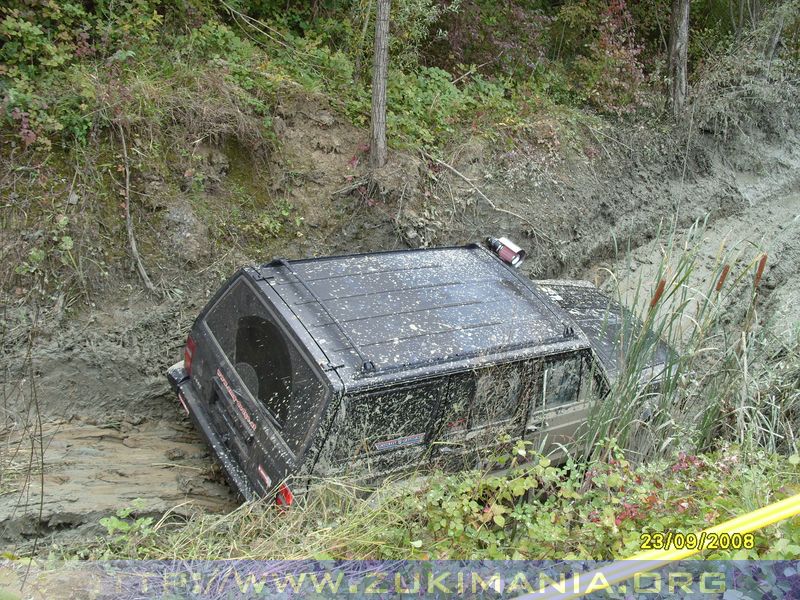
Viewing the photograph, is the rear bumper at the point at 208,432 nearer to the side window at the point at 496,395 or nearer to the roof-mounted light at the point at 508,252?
the side window at the point at 496,395

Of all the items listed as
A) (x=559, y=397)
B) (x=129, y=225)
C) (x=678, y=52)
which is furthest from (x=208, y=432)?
(x=678, y=52)

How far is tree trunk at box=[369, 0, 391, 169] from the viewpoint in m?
7.64

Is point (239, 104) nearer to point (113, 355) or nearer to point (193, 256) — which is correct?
point (193, 256)

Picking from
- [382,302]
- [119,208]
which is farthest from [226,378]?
[119,208]

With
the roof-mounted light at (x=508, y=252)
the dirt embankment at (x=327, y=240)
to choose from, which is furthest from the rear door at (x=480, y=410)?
the roof-mounted light at (x=508, y=252)

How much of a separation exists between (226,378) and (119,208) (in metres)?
2.75

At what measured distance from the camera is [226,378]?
15.7ft

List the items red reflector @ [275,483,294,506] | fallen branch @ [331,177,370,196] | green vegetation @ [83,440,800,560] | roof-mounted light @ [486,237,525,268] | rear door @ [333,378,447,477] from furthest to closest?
fallen branch @ [331,177,370,196] → roof-mounted light @ [486,237,525,268] → rear door @ [333,378,447,477] → red reflector @ [275,483,294,506] → green vegetation @ [83,440,800,560]

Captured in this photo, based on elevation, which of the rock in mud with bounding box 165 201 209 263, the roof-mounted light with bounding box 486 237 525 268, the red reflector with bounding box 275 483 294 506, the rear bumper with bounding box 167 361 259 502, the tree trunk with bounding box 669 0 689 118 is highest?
the tree trunk with bounding box 669 0 689 118

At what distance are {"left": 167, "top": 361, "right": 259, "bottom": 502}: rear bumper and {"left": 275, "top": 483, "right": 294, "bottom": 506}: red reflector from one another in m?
0.25

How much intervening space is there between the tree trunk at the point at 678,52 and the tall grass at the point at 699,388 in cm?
704

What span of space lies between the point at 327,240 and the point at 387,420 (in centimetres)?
365

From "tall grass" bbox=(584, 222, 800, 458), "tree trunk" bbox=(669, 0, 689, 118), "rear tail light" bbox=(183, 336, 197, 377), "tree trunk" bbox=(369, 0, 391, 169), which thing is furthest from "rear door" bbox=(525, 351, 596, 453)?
"tree trunk" bbox=(669, 0, 689, 118)

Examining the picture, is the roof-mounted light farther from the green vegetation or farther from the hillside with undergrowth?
the green vegetation
